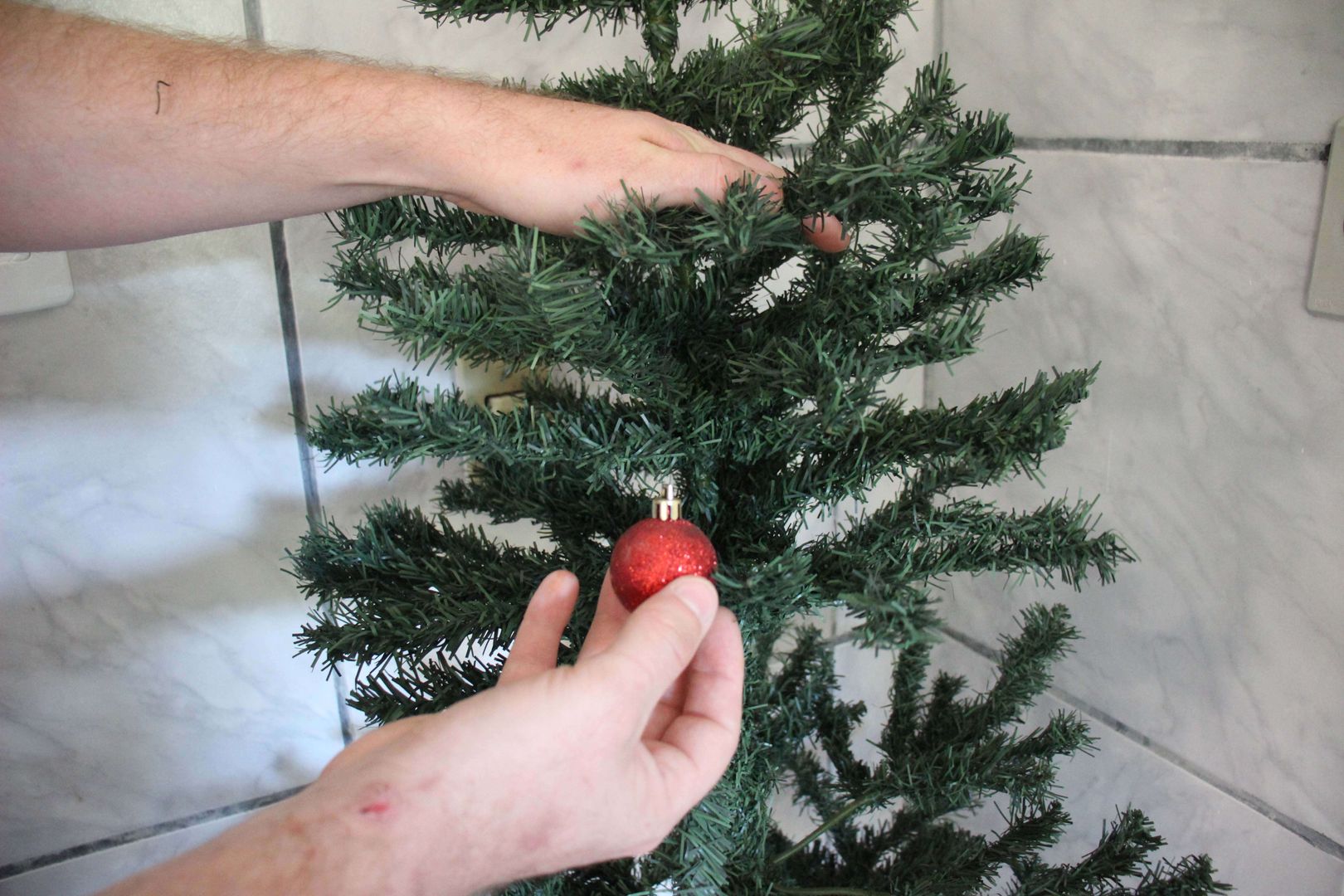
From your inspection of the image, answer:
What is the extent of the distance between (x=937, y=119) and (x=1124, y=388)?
0.39 metres

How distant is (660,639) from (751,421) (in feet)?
0.46

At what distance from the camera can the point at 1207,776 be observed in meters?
0.71

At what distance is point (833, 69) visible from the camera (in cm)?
47

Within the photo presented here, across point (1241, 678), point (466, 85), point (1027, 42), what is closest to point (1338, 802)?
point (1241, 678)

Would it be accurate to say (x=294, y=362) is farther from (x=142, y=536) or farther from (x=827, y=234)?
(x=827, y=234)

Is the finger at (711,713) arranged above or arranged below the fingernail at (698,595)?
below

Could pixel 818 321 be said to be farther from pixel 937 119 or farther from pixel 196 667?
pixel 196 667

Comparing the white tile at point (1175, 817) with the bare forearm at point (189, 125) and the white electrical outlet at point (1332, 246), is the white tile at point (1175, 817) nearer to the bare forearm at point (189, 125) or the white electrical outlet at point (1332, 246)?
the white electrical outlet at point (1332, 246)

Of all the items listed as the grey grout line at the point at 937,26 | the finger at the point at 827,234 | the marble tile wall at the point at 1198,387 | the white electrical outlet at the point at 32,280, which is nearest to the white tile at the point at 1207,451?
the marble tile wall at the point at 1198,387

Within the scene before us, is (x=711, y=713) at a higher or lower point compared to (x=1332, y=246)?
lower

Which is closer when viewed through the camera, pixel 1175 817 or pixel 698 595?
pixel 698 595

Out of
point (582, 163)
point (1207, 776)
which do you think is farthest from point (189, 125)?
point (1207, 776)

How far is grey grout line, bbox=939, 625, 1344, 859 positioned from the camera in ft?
2.08

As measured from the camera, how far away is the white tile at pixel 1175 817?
0.65 meters
